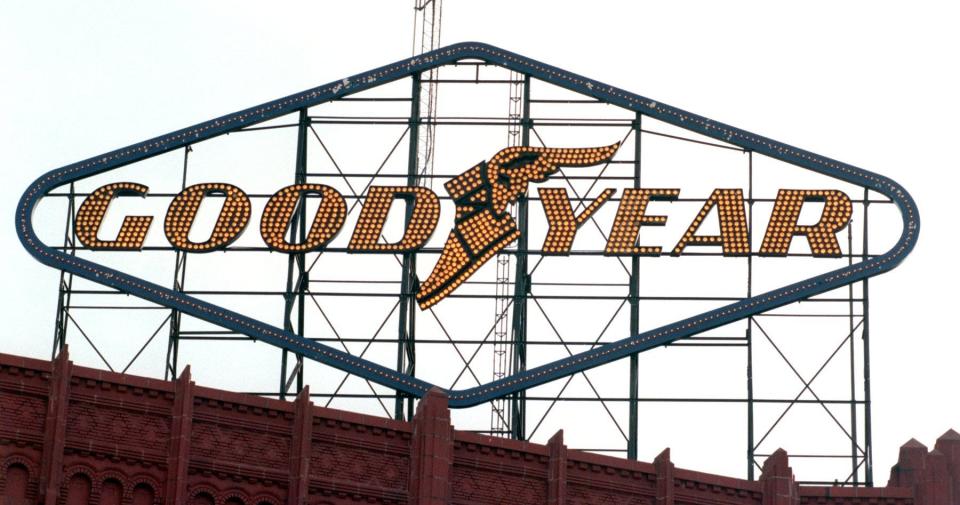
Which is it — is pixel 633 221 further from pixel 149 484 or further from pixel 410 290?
pixel 149 484

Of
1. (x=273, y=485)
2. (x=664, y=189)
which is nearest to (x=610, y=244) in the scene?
(x=664, y=189)

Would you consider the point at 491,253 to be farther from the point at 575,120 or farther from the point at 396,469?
the point at 396,469

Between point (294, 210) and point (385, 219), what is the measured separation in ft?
8.20

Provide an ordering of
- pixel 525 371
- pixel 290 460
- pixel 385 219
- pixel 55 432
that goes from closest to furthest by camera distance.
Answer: pixel 55 432, pixel 290 460, pixel 525 371, pixel 385 219

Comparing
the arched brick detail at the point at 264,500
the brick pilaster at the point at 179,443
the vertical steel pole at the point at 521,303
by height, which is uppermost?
the vertical steel pole at the point at 521,303

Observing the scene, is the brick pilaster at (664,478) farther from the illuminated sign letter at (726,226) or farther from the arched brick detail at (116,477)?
the arched brick detail at (116,477)

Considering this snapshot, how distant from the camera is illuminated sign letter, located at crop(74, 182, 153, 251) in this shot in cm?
7512

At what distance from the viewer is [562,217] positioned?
7562 cm


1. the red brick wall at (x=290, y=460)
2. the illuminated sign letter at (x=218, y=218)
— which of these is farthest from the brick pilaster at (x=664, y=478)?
the illuminated sign letter at (x=218, y=218)

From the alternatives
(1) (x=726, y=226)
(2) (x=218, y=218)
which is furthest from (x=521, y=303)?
(2) (x=218, y=218)

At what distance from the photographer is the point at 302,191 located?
248 feet

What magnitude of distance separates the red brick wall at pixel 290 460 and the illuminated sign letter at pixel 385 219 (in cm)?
843

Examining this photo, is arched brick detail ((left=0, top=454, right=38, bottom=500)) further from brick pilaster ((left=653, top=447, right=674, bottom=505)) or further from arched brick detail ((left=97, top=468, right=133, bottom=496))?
brick pilaster ((left=653, top=447, right=674, bottom=505))

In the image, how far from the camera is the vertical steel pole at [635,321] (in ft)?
238
